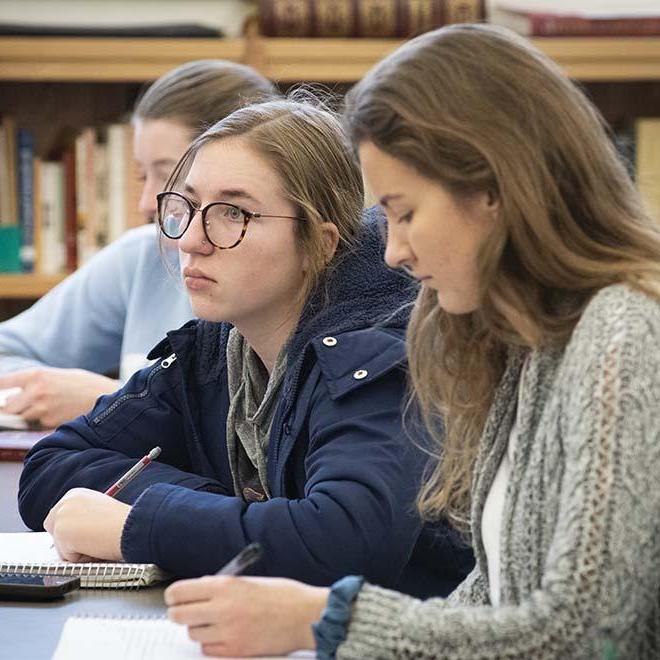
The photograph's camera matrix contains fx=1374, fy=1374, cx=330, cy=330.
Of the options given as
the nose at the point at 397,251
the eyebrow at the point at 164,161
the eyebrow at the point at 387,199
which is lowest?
the eyebrow at the point at 164,161

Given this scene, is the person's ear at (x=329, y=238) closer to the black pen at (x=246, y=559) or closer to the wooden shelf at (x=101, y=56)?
the black pen at (x=246, y=559)

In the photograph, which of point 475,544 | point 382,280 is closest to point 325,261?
point 382,280

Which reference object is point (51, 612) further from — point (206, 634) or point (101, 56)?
point (101, 56)

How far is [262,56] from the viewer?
308cm

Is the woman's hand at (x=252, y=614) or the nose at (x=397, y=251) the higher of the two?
the nose at (x=397, y=251)

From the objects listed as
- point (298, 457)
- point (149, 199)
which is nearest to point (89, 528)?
point (298, 457)

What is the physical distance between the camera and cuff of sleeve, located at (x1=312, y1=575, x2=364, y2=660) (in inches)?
41.3

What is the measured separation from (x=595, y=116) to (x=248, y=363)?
671 millimetres

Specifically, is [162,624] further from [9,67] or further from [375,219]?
[9,67]

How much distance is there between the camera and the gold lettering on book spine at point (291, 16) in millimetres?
3086

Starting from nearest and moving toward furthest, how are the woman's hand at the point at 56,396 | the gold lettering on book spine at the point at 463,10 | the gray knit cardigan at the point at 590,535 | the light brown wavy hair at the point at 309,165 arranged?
the gray knit cardigan at the point at 590,535, the light brown wavy hair at the point at 309,165, the woman's hand at the point at 56,396, the gold lettering on book spine at the point at 463,10

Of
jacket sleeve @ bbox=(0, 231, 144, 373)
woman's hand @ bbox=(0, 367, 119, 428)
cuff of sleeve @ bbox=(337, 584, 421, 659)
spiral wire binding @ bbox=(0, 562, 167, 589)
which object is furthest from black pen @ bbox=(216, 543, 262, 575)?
jacket sleeve @ bbox=(0, 231, 144, 373)

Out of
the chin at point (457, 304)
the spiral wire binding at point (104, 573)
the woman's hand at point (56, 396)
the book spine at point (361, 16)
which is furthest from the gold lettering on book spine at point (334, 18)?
the chin at point (457, 304)

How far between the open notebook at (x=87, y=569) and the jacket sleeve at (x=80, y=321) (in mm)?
1197
